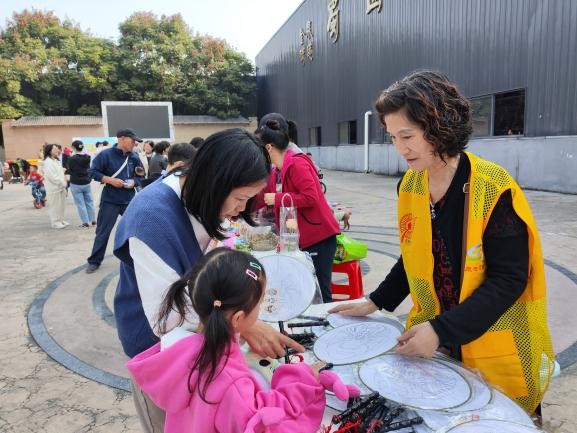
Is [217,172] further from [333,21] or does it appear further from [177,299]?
[333,21]

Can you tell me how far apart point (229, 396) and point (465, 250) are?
30.1 inches

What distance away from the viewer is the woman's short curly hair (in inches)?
47.4

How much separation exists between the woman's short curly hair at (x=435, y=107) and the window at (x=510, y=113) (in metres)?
10.0

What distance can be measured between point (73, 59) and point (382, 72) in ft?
74.6

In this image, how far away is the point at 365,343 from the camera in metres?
1.42

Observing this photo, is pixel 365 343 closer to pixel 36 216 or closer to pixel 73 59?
pixel 36 216

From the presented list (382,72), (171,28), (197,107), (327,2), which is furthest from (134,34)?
(382,72)

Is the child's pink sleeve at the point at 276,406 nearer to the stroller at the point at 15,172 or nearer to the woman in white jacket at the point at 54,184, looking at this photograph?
the woman in white jacket at the point at 54,184

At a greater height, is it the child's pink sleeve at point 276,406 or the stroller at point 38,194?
the child's pink sleeve at point 276,406

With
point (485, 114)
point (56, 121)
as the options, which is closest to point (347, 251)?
point (485, 114)

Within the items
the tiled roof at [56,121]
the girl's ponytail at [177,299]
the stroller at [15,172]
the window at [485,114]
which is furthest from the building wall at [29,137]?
the girl's ponytail at [177,299]

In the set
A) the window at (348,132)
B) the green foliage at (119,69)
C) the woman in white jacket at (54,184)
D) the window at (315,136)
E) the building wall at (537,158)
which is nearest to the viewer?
the woman in white jacket at (54,184)

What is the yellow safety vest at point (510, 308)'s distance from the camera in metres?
1.19

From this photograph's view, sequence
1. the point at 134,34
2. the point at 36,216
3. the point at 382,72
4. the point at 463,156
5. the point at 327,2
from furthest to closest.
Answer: the point at 134,34 → the point at 327,2 → the point at 382,72 → the point at 36,216 → the point at 463,156
